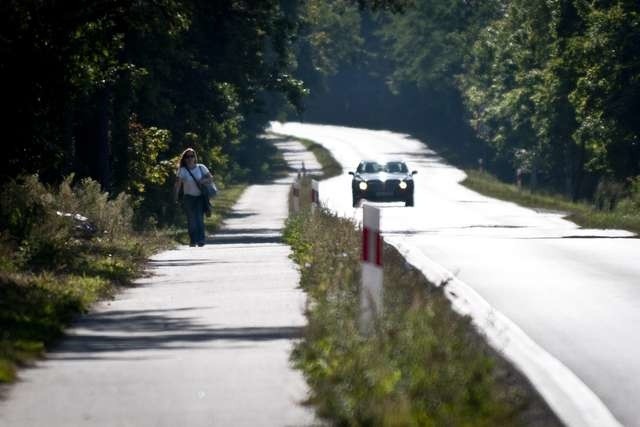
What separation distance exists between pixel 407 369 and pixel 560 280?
9.71 meters

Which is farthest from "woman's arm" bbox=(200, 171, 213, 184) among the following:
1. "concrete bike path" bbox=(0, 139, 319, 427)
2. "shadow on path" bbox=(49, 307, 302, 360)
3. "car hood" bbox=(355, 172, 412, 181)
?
"car hood" bbox=(355, 172, 412, 181)

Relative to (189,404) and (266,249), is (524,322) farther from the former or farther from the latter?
(266,249)

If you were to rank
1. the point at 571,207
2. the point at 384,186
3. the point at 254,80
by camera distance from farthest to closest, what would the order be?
the point at 571,207 < the point at 384,186 < the point at 254,80

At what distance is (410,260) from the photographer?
2291cm

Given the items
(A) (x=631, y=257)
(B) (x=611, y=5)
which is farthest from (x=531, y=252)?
(B) (x=611, y=5)

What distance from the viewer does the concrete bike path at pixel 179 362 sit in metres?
9.98

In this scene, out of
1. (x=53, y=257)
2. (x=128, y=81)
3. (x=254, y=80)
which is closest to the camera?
(x=53, y=257)

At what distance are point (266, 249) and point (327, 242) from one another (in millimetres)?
3757

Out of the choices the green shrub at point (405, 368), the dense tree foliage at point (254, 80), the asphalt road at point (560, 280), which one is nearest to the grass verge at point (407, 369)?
the green shrub at point (405, 368)

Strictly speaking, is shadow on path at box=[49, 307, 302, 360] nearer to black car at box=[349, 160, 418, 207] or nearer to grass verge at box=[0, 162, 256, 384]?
grass verge at box=[0, 162, 256, 384]

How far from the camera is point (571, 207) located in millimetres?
59469

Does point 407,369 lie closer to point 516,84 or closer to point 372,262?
point 372,262

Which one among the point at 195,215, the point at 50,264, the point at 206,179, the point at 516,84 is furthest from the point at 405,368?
the point at 516,84

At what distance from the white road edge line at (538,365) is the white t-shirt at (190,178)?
400 inches
